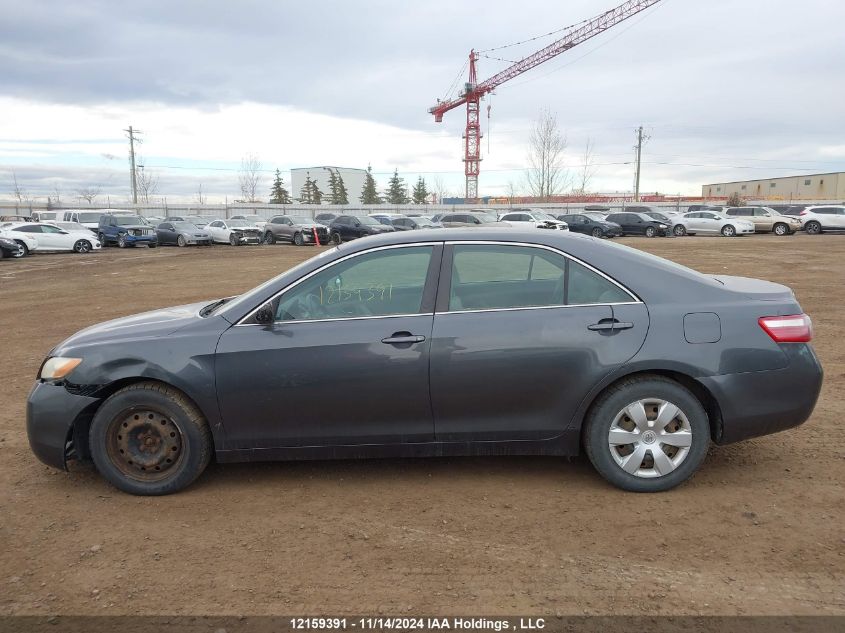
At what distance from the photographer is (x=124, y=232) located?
106ft

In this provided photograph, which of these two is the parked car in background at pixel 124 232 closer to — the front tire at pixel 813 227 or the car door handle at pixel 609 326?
the car door handle at pixel 609 326

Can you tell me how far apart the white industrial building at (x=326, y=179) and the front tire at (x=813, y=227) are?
2978 inches

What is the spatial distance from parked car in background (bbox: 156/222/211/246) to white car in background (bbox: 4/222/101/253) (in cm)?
455

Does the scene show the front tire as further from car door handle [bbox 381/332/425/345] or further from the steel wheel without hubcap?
the steel wheel without hubcap

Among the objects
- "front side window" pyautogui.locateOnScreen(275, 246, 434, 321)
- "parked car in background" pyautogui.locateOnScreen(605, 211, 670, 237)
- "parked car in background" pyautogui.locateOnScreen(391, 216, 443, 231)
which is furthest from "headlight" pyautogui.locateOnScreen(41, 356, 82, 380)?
"parked car in background" pyautogui.locateOnScreen(605, 211, 670, 237)

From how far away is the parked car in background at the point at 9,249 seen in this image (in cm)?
2538

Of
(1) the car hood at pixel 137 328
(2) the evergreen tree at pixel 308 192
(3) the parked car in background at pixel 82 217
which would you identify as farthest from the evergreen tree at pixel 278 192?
(1) the car hood at pixel 137 328

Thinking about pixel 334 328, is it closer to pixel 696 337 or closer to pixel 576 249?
pixel 576 249

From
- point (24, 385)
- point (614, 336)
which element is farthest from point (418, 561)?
point (24, 385)

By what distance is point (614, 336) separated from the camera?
3.60 meters

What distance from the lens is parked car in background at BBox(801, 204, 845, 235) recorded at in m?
33.3

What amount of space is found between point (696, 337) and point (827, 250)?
2264 centimetres

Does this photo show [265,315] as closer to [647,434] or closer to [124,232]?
[647,434]

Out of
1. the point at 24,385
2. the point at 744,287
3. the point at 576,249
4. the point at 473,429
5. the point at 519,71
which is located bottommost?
the point at 24,385
